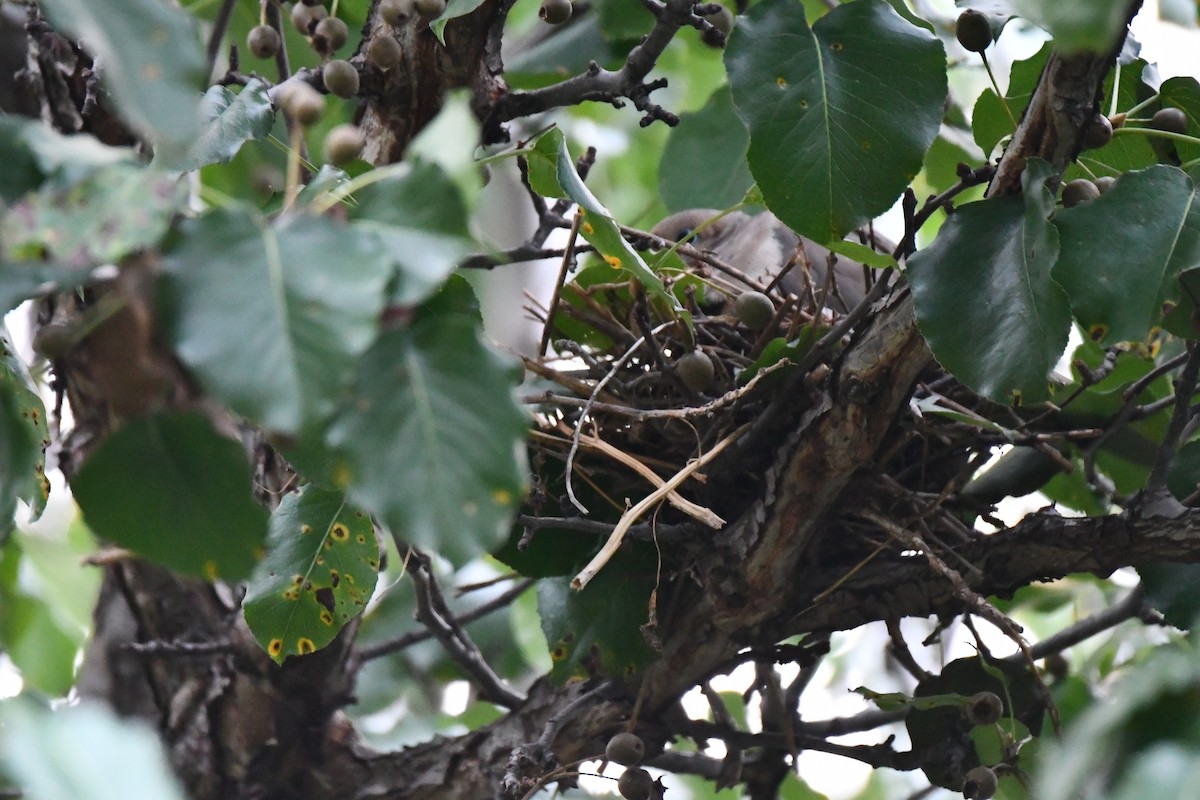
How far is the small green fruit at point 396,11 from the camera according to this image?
1.05 m

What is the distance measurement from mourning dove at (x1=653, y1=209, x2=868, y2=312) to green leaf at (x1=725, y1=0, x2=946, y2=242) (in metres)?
0.61

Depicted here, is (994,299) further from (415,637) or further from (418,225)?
(415,637)

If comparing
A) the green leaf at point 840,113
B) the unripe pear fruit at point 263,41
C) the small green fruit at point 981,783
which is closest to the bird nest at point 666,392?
the green leaf at point 840,113

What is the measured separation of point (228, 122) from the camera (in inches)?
36.6

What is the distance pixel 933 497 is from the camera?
3.54 feet

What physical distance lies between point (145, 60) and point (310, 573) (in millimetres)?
646

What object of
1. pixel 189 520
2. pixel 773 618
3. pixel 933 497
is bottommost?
pixel 773 618

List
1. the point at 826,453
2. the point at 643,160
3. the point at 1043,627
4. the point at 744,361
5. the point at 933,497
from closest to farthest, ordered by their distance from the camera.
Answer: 1. the point at 826,453
2. the point at 933,497
3. the point at 744,361
4. the point at 1043,627
5. the point at 643,160

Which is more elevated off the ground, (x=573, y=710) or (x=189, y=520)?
(x=189, y=520)

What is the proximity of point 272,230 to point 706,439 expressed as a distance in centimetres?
62

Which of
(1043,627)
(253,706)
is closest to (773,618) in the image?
(253,706)

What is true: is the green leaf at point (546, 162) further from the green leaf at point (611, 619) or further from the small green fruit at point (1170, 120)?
the small green fruit at point (1170, 120)

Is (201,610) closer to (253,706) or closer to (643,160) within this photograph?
(253,706)

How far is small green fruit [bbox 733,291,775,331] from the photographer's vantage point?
116 cm
